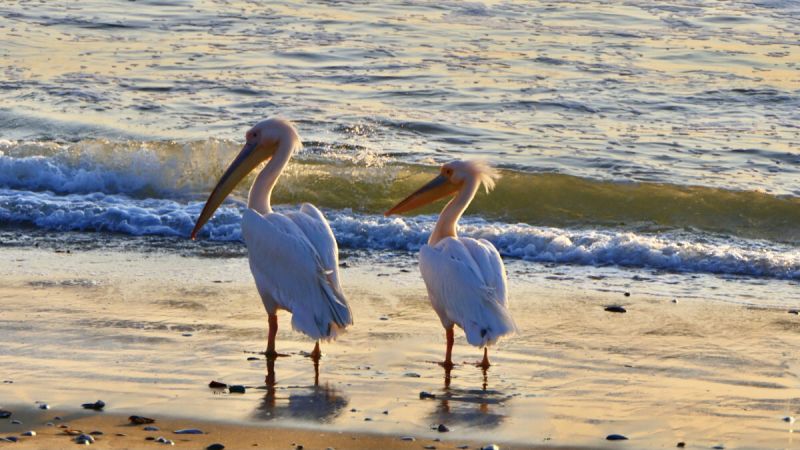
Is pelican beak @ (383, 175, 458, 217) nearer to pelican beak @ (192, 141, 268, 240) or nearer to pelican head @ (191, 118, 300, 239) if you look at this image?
pelican head @ (191, 118, 300, 239)

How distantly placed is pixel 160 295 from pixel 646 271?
359 cm

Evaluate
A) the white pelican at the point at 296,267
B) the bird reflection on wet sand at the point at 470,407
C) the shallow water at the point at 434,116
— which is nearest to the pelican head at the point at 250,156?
the white pelican at the point at 296,267

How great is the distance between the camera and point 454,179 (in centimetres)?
812

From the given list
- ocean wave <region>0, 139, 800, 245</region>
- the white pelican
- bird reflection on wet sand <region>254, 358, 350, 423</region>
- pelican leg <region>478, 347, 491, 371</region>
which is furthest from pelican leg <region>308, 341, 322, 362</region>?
ocean wave <region>0, 139, 800, 245</region>

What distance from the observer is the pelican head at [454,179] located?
801 centimetres

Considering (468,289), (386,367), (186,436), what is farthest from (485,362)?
(186,436)

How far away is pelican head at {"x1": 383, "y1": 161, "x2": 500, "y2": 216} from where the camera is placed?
26.3ft

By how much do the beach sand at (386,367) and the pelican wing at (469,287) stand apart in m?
0.24

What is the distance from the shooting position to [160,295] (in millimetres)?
8242

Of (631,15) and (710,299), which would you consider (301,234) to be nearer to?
(710,299)

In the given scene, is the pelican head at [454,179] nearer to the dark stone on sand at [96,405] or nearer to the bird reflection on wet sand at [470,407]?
the bird reflection on wet sand at [470,407]

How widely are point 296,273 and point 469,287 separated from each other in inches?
36.6

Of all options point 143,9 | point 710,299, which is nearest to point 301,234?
point 710,299

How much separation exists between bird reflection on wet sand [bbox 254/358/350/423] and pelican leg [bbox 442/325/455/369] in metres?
0.75
